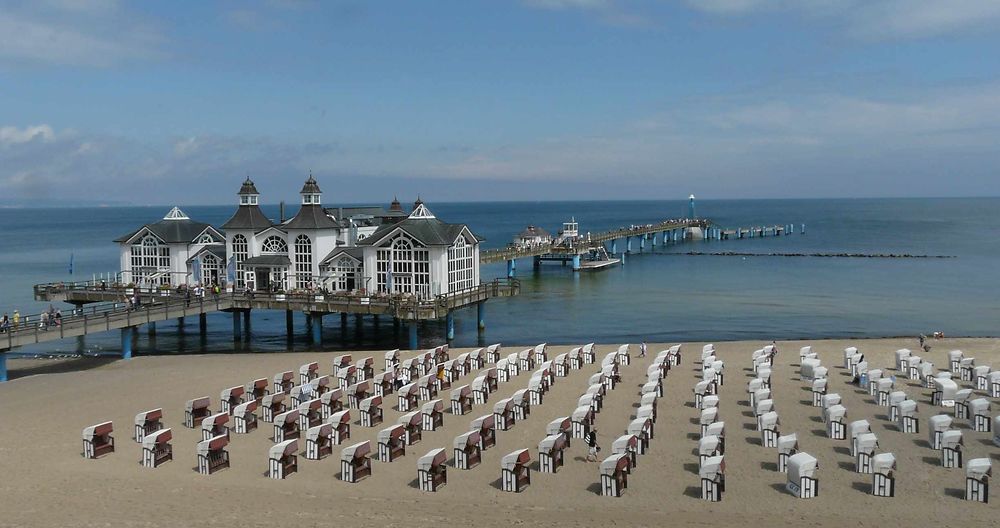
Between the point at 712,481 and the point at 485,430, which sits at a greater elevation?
the point at 485,430

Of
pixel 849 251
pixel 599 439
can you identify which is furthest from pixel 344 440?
pixel 849 251

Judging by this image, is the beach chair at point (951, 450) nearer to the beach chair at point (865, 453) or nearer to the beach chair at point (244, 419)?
the beach chair at point (865, 453)

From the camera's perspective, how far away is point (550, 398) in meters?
23.9

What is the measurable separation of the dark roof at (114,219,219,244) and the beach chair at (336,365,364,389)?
20.3m

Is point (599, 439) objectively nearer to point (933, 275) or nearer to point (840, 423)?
point (840, 423)

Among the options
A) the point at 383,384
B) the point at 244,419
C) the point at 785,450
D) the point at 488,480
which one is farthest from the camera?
the point at 383,384

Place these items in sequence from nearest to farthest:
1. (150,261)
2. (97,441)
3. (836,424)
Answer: (97,441) < (836,424) < (150,261)

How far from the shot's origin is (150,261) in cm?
4406

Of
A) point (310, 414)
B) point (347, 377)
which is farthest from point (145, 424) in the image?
point (347, 377)

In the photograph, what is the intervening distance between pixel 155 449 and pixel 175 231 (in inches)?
1080

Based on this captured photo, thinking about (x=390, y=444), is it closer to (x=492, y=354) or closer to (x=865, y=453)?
(x=865, y=453)

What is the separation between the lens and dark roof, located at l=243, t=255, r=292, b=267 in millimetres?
40406

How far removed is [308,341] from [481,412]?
2047cm

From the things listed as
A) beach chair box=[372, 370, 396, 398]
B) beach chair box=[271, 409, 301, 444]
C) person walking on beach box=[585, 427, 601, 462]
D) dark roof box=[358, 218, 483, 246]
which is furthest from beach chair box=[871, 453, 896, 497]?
dark roof box=[358, 218, 483, 246]
